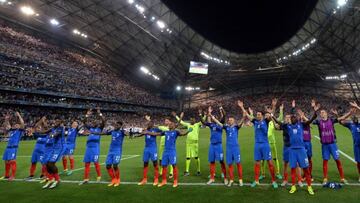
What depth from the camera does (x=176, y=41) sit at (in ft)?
155

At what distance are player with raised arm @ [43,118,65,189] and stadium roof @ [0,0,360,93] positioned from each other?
28.8m

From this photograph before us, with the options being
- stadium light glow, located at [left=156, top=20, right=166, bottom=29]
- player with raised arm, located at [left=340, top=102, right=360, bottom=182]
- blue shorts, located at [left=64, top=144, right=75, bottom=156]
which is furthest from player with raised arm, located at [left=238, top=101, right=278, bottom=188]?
stadium light glow, located at [left=156, top=20, right=166, bottom=29]

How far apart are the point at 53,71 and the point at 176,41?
22.3 metres

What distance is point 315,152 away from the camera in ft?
60.0

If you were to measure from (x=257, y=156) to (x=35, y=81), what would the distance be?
41566 millimetres

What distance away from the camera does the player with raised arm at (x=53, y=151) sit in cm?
1076

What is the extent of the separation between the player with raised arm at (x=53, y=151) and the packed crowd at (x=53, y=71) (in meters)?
32.2

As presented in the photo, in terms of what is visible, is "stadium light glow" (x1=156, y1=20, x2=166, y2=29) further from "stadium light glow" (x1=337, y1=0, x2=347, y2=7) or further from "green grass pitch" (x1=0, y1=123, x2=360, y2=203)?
"green grass pitch" (x1=0, y1=123, x2=360, y2=203)

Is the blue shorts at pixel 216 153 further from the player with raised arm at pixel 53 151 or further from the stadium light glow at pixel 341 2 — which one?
the stadium light glow at pixel 341 2

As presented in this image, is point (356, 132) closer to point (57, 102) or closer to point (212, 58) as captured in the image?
point (212, 58)

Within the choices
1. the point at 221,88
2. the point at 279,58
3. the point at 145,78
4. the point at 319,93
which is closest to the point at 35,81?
the point at 145,78

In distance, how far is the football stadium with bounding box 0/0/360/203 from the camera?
33.2ft

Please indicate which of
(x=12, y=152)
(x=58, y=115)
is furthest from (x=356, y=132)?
(x=58, y=115)

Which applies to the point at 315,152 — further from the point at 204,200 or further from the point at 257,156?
the point at 204,200
